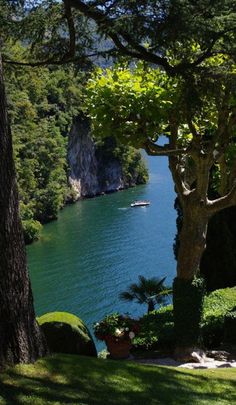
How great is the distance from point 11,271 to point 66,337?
13.2 feet

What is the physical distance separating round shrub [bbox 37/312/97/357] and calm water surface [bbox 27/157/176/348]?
57.3ft

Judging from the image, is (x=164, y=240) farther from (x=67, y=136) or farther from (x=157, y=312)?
(x=67, y=136)

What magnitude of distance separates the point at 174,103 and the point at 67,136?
237 feet

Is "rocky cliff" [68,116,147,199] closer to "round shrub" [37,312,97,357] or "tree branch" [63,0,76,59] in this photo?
"round shrub" [37,312,97,357]

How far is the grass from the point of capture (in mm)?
5109

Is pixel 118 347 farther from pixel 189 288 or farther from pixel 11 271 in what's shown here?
pixel 11 271

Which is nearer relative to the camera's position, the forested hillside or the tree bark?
the tree bark

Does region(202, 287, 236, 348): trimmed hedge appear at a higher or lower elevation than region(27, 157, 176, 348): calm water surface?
higher

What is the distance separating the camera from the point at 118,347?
1060cm

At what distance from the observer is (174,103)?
9.62m

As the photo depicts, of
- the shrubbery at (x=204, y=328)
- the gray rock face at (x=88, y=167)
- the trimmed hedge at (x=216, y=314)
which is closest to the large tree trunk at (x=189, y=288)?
the shrubbery at (x=204, y=328)

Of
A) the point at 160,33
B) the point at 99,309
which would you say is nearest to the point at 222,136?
the point at 160,33

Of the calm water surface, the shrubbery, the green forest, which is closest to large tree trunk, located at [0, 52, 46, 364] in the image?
the green forest

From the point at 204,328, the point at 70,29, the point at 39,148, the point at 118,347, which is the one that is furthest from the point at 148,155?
the point at 39,148
